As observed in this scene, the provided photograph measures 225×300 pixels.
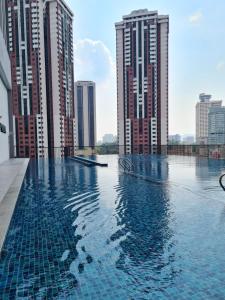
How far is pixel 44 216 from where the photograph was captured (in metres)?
4.24

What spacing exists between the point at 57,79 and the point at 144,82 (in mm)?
12715

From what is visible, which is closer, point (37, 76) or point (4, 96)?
point (4, 96)

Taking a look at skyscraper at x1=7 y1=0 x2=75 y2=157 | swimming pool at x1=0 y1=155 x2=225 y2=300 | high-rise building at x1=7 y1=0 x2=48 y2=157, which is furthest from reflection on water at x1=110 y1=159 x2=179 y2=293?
high-rise building at x1=7 y1=0 x2=48 y2=157

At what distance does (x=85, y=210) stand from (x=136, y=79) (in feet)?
107

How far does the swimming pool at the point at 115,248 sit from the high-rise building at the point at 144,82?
28656mm

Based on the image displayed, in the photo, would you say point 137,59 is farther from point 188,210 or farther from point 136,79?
point 188,210

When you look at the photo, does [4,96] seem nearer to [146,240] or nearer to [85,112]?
[146,240]

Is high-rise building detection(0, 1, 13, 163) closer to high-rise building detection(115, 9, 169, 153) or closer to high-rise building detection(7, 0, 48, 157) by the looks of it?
high-rise building detection(7, 0, 48, 157)

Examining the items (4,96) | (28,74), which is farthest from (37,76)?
(4,96)

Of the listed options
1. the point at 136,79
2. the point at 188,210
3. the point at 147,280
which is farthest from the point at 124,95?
the point at 147,280

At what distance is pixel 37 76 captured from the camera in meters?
33.3

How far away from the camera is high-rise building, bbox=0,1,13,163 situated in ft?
35.6

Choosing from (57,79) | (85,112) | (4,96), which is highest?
(57,79)

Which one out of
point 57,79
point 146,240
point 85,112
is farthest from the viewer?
point 85,112
